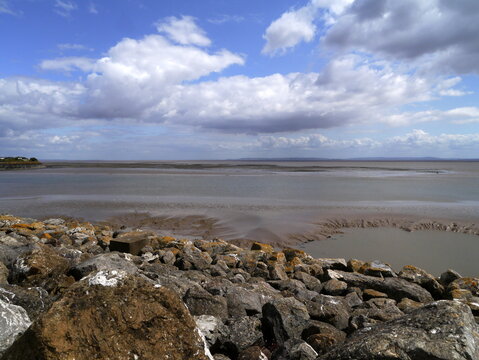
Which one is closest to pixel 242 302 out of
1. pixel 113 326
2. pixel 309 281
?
pixel 113 326

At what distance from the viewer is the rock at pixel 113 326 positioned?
2.84 m

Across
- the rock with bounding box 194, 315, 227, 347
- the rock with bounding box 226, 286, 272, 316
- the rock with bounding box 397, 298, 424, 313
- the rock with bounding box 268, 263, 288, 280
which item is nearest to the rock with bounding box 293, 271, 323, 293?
the rock with bounding box 268, 263, 288, 280

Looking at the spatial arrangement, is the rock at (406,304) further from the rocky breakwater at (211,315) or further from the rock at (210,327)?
the rock at (210,327)

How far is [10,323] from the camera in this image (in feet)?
11.4

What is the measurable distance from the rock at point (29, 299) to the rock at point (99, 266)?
1064mm

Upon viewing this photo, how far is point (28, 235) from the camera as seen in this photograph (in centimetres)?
1116

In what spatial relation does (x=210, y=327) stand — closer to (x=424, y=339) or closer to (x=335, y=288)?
(x=424, y=339)

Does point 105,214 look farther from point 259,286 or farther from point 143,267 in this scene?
point 259,286

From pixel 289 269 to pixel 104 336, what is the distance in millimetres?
7366

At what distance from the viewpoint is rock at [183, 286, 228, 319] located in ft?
17.0

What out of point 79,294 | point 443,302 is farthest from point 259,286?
point 79,294

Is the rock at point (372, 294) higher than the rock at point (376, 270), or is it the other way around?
the rock at point (372, 294)

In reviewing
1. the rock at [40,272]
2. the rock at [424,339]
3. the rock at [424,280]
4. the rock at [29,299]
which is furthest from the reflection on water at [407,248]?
the rock at [29,299]

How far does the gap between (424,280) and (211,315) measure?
6.67 m
